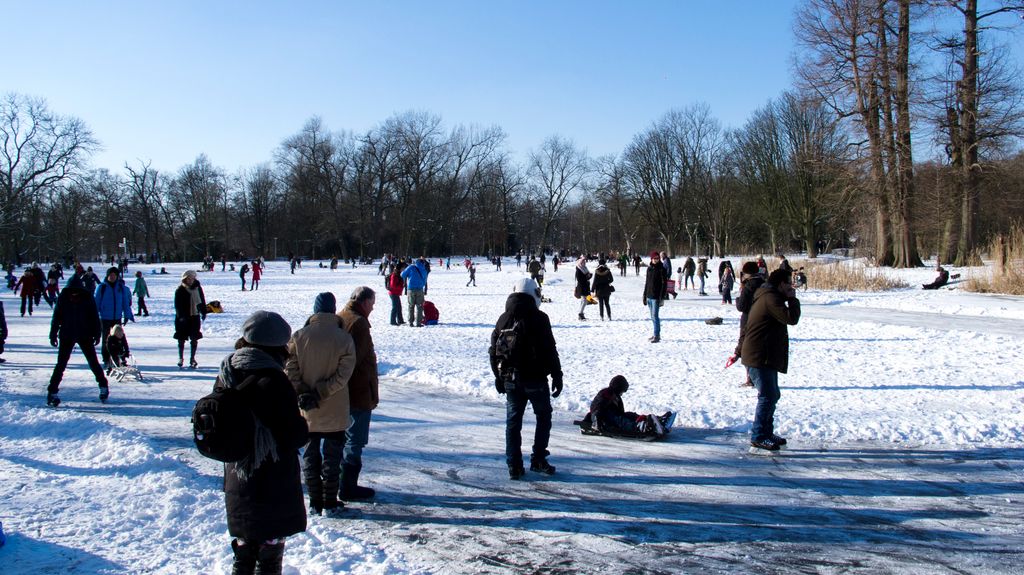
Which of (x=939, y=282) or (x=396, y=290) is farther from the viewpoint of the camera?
(x=939, y=282)

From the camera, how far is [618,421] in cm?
669

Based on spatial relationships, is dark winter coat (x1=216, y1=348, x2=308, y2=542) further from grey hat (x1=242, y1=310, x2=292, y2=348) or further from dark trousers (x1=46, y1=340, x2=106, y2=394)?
dark trousers (x1=46, y1=340, x2=106, y2=394)

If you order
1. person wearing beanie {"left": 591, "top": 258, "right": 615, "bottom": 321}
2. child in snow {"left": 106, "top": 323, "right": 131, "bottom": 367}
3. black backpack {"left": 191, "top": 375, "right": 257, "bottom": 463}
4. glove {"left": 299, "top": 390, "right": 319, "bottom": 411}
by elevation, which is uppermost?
person wearing beanie {"left": 591, "top": 258, "right": 615, "bottom": 321}

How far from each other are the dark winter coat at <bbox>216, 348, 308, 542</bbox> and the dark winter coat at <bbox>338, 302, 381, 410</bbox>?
1770 mm

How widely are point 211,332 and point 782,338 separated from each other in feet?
45.3

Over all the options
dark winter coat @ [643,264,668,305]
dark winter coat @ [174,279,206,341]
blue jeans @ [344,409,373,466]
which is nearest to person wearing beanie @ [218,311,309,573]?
blue jeans @ [344,409,373,466]

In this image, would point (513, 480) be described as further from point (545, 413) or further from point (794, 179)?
point (794, 179)

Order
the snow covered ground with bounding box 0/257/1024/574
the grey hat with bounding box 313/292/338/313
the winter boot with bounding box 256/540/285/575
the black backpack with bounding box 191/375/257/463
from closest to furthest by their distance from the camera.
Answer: the black backpack with bounding box 191/375/257/463, the winter boot with bounding box 256/540/285/575, the snow covered ground with bounding box 0/257/1024/574, the grey hat with bounding box 313/292/338/313

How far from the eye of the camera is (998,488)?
5.12 metres

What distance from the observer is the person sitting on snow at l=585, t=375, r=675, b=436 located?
6.57m

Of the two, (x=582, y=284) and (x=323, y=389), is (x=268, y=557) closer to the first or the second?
(x=323, y=389)

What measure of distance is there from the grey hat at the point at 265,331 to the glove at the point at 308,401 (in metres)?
1.21

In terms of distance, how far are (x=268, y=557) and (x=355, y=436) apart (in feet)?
5.89

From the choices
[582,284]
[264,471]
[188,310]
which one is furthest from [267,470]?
[582,284]
